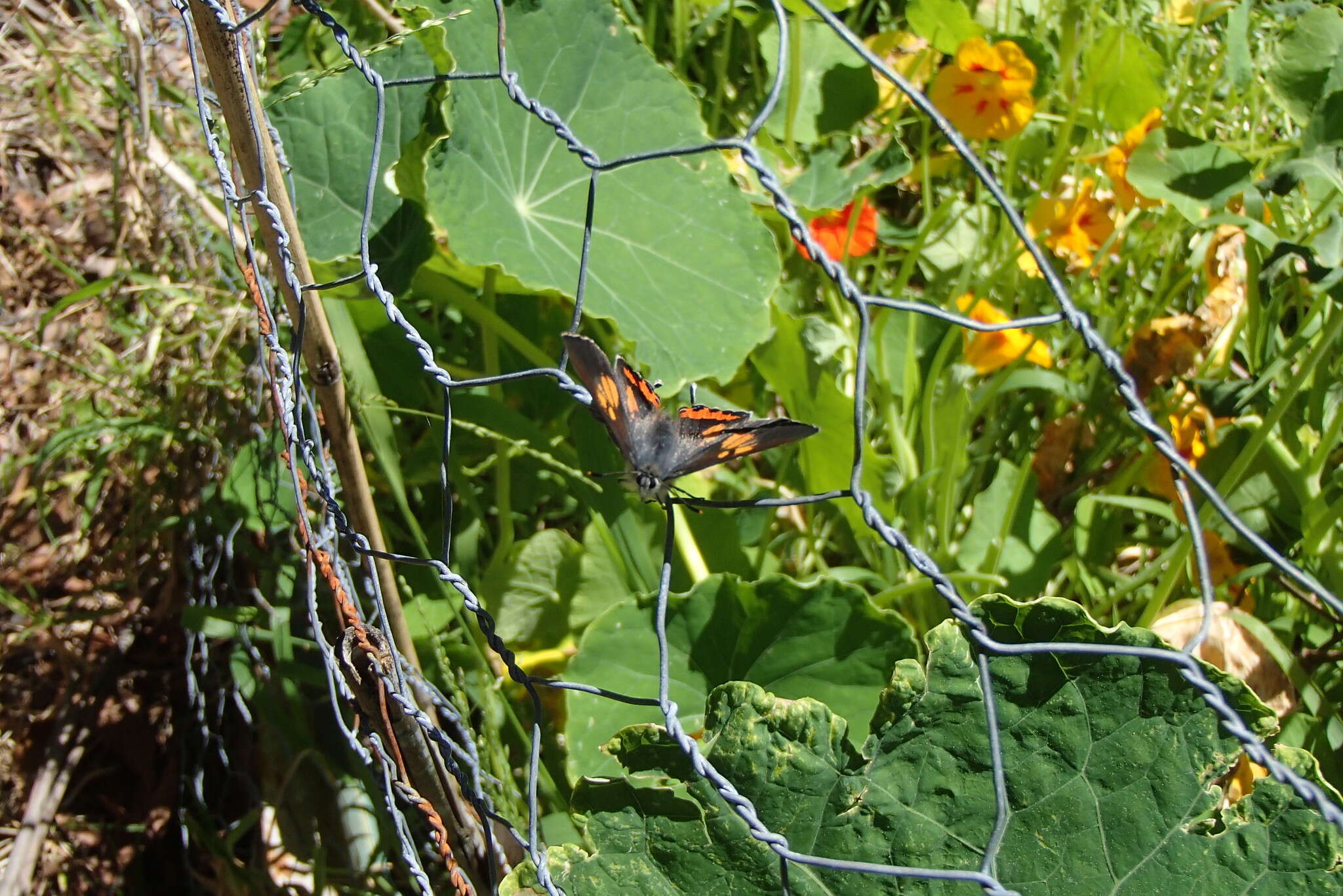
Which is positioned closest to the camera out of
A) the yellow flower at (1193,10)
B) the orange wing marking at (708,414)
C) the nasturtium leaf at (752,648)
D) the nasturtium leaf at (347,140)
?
the orange wing marking at (708,414)

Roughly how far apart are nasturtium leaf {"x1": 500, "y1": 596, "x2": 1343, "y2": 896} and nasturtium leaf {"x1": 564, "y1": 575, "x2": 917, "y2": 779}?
327 millimetres

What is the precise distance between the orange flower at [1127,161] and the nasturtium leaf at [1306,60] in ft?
0.77

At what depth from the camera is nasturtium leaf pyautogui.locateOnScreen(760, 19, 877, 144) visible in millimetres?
2021

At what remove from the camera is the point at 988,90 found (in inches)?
66.7

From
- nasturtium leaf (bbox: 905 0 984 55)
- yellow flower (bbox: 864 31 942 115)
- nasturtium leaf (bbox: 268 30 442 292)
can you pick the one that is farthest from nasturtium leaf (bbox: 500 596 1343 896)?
yellow flower (bbox: 864 31 942 115)

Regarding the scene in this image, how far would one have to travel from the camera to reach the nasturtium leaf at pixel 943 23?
6.07 ft

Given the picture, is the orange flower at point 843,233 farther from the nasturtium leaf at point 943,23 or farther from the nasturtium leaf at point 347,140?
the nasturtium leaf at point 347,140

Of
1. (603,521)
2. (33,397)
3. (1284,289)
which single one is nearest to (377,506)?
(603,521)

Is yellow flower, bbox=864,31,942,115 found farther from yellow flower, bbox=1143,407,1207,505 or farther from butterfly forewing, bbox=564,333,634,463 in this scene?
butterfly forewing, bbox=564,333,634,463

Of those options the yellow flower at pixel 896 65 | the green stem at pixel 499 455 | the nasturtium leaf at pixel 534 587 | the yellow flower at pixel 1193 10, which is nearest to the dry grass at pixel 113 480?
the green stem at pixel 499 455

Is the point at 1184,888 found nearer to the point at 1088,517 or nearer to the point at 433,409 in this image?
the point at 1088,517

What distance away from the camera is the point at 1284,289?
1.63m

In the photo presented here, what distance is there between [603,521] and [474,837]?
1.58 feet

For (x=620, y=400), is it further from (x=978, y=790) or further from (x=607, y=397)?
(x=978, y=790)
